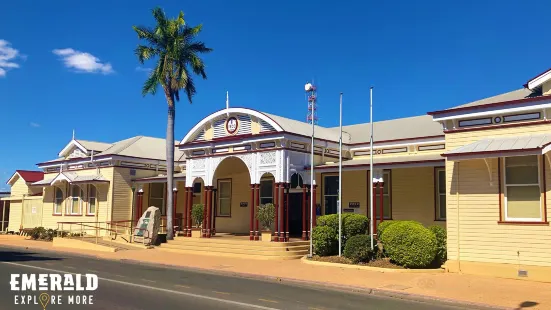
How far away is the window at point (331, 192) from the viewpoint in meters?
23.9

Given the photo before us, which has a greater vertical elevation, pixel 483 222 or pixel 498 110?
pixel 498 110

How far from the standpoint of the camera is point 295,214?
25750mm

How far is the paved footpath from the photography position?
11930 mm

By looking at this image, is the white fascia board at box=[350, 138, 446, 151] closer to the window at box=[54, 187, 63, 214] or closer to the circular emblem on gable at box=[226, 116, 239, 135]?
the circular emblem on gable at box=[226, 116, 239, 135]

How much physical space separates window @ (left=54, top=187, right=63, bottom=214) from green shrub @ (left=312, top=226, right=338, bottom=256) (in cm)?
2162

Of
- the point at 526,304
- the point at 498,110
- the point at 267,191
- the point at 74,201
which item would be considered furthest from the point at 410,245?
the point at 74,201

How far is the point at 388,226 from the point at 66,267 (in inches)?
435

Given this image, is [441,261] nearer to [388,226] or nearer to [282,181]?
[388,226]

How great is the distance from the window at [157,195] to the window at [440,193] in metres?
18.0

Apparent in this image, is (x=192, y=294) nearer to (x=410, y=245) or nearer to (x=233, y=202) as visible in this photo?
(x=410, y=245)

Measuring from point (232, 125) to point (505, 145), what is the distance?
13056 millimetres

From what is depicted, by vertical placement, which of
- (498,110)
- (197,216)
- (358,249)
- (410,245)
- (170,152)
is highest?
(498,110)

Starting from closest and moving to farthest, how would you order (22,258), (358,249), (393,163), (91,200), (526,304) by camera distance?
(526,304) < (358,249) < (22,258) < (393,163) < (91,200)

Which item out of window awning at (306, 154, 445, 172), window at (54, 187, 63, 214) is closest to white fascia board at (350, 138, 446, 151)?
window awning at (306, 154, 445, 172)
